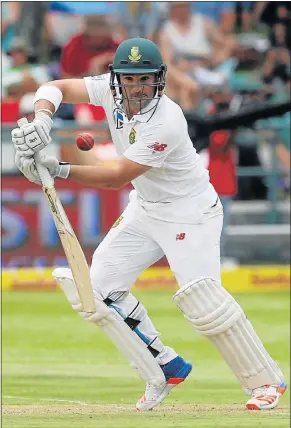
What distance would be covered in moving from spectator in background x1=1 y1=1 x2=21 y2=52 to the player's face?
26.6 feet

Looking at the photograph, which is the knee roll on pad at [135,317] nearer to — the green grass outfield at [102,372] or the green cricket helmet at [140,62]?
the green grass outfield at [102,372]

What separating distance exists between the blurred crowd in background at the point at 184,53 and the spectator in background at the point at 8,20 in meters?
0.01

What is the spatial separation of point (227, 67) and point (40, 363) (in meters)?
6.65

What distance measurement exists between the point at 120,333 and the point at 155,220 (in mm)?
618

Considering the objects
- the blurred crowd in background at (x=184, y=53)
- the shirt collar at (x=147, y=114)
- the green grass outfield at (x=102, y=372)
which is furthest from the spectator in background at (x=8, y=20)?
the shirt collar at (x=147, y=114)

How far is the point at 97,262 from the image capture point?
6.33m

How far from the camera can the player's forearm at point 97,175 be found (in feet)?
18.5

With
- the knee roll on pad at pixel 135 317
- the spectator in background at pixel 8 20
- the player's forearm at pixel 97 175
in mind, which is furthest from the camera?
the spectator in background at pixel 8 20

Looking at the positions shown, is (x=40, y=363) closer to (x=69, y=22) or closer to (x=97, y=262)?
(x=97, y=262)

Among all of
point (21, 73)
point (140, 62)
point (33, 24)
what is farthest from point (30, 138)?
point (33, 24)

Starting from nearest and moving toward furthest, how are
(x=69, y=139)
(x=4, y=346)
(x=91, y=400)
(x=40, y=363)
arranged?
(x=91, y=400), (x=40, y=363), (x=4, y=346), (x=69, y=139)

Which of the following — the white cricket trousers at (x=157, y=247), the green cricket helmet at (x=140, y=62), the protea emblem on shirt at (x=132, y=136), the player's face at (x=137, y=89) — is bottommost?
the white cricket trousers at (x=157, y=247)

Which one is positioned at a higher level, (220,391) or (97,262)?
(97,262)

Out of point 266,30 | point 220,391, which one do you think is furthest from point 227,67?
point 220,391
